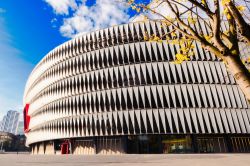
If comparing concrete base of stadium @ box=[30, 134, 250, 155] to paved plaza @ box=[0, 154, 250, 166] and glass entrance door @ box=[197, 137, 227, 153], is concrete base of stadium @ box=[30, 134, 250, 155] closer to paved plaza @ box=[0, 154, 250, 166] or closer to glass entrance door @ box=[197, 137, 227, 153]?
glass entrance door @ box=[197, 137, 227, 153]

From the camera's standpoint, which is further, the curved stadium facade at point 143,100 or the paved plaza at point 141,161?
the curved stadium facade at point 143,100

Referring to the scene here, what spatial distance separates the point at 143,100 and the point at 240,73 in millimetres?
29007

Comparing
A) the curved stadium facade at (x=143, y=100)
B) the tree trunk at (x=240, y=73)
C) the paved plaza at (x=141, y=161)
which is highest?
the curved stadium facade at (x=143, y=100)

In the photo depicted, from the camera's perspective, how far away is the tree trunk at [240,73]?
12.0ft

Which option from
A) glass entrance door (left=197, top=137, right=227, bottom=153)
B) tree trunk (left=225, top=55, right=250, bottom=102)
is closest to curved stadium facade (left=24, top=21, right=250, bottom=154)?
glass entrance door (left=197, top=137, right=227, bottom=153)

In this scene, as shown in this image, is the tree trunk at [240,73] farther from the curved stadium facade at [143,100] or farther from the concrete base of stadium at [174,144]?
the concrete base of stadium at [174,144]

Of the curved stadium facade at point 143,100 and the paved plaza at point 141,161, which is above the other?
the curved stadium facade at point 143,100

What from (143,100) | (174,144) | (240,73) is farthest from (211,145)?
(240,73)

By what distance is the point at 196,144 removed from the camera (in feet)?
102

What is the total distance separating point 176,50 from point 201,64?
182 inches

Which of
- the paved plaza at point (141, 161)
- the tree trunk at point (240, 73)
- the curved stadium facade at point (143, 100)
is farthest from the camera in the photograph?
Answer: the curved stadium facade at point (143, 100)

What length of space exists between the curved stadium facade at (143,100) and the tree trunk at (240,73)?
23994 mm

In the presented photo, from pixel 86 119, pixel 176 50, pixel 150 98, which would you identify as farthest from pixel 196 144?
pixel 86 119

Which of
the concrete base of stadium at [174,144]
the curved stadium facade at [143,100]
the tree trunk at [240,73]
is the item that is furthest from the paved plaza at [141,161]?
the concrete base of stadium at [174,144]
